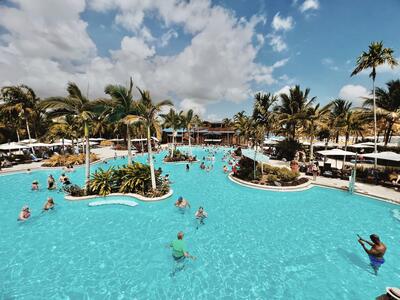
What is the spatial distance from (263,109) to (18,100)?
3528 cm

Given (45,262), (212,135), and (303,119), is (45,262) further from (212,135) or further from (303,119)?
(212,135)

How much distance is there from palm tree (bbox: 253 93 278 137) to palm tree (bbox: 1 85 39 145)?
110 feet

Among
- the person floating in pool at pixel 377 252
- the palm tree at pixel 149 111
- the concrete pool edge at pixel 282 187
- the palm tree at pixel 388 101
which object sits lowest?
the concrete pool edge at pixel 282 187

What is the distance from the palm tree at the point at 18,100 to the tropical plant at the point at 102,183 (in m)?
24.7

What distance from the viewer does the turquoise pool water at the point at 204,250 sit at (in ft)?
19.2

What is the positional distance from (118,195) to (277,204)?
11.5m

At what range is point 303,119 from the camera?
23.8 metres

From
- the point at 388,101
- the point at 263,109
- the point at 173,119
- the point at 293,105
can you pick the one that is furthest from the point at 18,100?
the point at 388,101

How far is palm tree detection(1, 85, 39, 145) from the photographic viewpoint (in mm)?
26359

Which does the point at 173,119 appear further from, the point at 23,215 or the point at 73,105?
the point at 23,215

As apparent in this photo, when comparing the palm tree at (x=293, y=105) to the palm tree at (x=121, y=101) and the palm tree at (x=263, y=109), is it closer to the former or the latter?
the palm tree at (x=263, y=109)

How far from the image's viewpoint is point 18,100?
89.1 ft

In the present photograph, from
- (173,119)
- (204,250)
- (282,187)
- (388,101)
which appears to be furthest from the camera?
(173,119)

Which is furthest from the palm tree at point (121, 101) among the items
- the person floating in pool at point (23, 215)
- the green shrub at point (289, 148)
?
the green shrub at point (289, 148)
